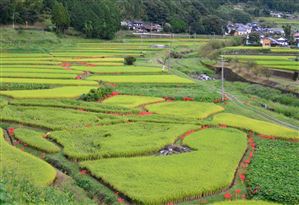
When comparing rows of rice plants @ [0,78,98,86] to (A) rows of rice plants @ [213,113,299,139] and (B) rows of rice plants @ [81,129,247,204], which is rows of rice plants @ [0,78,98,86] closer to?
(A) rows of rice plants @ [213,113,299,139]

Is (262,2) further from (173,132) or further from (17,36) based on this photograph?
(173,132)

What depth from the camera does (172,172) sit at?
54.9 ft

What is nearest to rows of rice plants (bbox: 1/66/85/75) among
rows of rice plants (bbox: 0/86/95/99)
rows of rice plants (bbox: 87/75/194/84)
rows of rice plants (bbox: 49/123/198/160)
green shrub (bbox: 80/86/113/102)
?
rows of rice plants (bbox: 87/75/194/84)

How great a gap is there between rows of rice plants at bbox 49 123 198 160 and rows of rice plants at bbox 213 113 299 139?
2.72 metres

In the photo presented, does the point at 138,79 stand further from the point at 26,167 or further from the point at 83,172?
the point at 26,167

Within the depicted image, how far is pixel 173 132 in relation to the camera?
23047 millimetres

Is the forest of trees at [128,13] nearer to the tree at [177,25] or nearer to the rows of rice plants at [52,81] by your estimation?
the tree at [177,25]

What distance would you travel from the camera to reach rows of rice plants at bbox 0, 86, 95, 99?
31273mm

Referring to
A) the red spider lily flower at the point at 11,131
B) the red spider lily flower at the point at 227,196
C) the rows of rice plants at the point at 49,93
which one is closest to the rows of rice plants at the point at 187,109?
the rows of rice plants at the point at 49,93

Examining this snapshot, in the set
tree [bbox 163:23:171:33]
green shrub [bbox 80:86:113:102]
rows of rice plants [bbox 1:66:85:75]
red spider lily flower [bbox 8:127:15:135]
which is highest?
tree [bbox 163:23:171:33]

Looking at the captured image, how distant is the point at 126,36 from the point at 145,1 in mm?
17622

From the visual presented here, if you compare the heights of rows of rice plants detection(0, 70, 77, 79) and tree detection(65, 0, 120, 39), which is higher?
tree detection(65, 0, 120, 39)

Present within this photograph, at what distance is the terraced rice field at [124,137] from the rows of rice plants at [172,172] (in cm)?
3

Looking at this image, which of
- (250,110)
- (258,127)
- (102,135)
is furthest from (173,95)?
(102,135)
